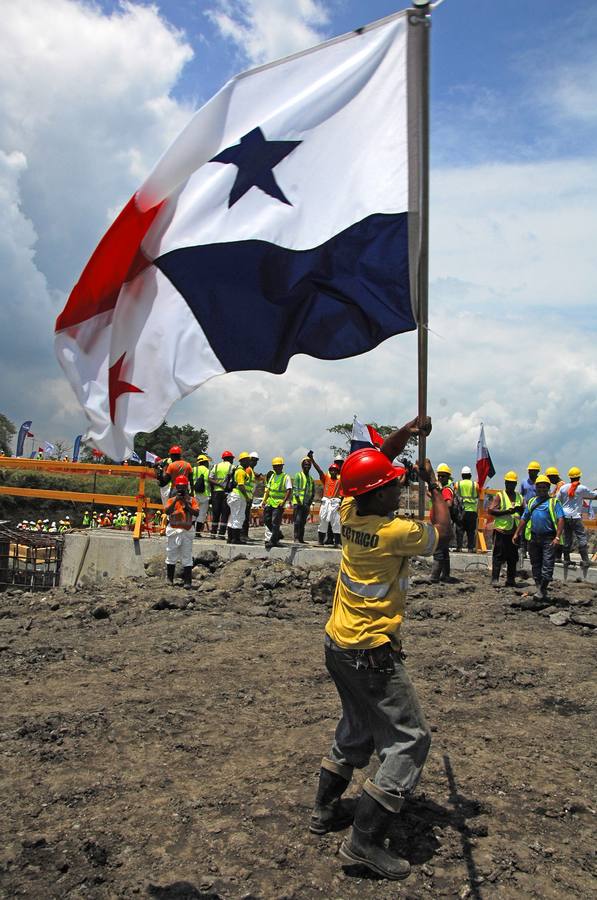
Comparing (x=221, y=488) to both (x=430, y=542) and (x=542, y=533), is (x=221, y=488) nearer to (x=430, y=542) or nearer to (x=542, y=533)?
(x=542, y=533)

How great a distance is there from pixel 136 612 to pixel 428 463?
7054 mm

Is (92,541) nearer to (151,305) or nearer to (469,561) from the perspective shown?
(469,561)

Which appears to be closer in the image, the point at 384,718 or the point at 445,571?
the point at 384,718

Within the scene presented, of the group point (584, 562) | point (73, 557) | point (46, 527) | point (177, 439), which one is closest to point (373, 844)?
point (584, 562)

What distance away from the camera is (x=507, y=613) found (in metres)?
9.95

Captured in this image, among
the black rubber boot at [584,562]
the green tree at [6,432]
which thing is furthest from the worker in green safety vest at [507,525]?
the green tree at [6,432]

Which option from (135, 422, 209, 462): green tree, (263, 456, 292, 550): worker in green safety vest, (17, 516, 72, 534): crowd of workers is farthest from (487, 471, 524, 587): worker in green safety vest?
(135, 422, 209, 462): green tree

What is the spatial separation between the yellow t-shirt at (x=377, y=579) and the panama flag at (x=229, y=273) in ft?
3.38

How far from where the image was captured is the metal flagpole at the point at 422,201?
11.3ft

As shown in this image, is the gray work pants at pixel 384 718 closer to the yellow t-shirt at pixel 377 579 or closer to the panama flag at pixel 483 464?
the yellow t-shirt at pixel 377 579

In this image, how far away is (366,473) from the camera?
13.1ft

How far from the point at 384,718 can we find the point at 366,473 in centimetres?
126

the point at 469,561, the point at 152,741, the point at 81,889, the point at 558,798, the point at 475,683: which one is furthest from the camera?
the point at 469,561

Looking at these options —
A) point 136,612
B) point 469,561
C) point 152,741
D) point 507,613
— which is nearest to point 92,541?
point 136,612
